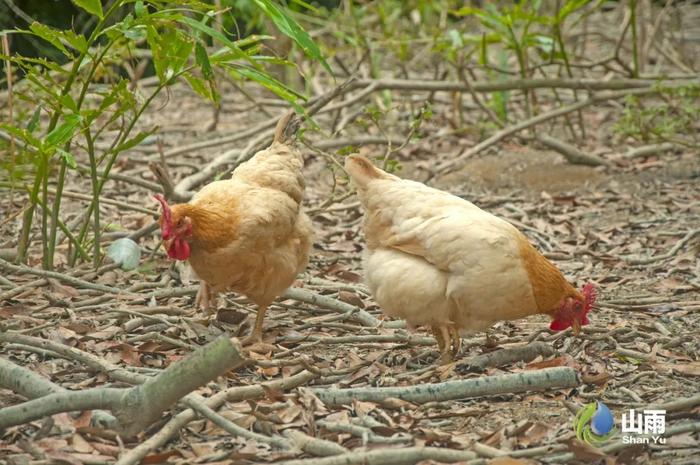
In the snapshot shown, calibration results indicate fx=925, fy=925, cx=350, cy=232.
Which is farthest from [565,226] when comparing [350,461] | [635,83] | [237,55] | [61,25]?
[61,25]

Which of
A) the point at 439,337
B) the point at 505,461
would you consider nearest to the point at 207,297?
the point at 439,337

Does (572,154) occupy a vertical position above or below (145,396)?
below

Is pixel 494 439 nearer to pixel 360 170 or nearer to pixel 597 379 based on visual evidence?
pixel 597 379

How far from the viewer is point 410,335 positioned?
193 inches

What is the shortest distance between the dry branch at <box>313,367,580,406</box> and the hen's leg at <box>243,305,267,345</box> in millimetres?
973

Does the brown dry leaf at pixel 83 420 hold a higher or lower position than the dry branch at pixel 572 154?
higher

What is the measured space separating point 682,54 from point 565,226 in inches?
148

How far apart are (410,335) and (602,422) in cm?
150

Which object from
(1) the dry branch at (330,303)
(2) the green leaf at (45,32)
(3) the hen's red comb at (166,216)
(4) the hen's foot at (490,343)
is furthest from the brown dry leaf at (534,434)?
(2) the green leaf at (45,32)

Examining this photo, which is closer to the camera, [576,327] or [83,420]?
[83,420]

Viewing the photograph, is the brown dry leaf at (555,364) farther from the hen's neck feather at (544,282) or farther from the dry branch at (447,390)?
the dry branch at (447,390)

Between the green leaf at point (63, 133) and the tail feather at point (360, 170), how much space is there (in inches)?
54.4

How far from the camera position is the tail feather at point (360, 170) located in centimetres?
483

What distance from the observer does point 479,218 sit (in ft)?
14.6
